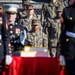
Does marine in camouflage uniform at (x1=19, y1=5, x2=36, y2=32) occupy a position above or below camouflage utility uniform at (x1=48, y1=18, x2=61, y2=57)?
above

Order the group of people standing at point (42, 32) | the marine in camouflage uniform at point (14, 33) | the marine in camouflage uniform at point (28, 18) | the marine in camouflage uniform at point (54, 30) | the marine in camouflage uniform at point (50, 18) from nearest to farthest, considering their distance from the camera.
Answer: the group of people standing at point (42, 32) < the marine in camouflage uniform at point (14, 33) < the marine in camouflage uniform at point (28, 18) < the marine in camouflage uniform at point (54, 30) < the marine in camouflage uniform at point (50, 18)

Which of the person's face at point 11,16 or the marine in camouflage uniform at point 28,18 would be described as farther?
the marine in camouflage uniform at point 28,18

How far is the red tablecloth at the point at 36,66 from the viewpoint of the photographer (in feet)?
15.6

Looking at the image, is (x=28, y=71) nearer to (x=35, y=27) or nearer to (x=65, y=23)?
(x=65, y=23)

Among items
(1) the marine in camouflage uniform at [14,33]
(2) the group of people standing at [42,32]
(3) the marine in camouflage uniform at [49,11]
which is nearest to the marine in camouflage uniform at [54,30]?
(2) the group of people standing at [42,32]

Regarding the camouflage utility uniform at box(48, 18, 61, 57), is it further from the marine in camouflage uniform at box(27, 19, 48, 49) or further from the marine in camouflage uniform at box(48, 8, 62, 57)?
the marine in camouflage uniform at box(27, 19, 48, 49)

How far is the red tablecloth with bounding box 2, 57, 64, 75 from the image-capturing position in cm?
475

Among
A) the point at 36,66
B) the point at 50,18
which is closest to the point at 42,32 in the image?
the point at 50,18

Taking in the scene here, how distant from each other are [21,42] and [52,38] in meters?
2.23

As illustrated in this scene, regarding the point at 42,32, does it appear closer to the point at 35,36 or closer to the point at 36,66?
the point at 35,36

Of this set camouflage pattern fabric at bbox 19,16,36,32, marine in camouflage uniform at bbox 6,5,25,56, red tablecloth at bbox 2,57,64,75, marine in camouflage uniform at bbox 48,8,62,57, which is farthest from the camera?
marine in camouflage uniform at bbox 48,8,62,57

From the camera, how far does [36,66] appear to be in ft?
15.7

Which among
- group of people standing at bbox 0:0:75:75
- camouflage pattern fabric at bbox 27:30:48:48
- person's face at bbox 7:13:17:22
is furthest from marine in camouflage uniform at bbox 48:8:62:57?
person's face at bbox 7:13:17:22

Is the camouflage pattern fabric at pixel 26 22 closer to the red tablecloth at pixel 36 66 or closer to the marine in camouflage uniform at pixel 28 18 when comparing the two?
the marine in camouflage uniform at pixel 28 18
